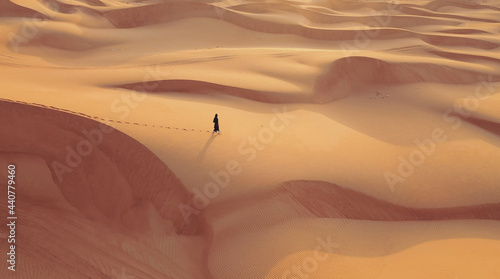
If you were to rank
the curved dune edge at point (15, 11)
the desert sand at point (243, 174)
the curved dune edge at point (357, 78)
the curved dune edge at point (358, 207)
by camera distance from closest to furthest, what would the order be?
the desert sand at point (243, 174) → the curved dune edge at point (358, 207) → the curved dune edge at point (357, 78) → the curved dune edge at point (15, 11)

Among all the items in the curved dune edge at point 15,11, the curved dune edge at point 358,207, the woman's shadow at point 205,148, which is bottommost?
the curved dune edge at point 358,207

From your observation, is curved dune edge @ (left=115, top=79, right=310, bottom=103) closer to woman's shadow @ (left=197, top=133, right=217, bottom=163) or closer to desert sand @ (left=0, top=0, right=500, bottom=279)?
desert sand @ (left=0, top=0, right=500, bottom=279)

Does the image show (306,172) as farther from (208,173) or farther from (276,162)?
(208,173)

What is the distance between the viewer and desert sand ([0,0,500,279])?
5.05 meters

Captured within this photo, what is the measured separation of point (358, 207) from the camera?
6.37m

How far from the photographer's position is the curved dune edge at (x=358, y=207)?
244 inches

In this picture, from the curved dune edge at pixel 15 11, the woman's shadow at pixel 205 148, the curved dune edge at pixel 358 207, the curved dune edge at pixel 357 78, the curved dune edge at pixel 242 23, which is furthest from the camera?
the curved dune edge at pixel 242 23

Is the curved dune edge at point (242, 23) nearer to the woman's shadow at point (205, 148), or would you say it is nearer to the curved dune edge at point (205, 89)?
the curved dune edge at point (205, 89)

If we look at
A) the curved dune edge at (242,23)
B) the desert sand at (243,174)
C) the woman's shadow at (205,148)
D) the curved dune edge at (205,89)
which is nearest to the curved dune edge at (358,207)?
the desert sand at (243,174)

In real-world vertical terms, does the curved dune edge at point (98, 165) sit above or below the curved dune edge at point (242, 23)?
below

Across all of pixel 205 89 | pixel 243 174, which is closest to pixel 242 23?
pixel 205 89

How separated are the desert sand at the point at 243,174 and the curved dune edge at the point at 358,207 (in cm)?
2

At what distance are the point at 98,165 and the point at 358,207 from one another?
4.65 m

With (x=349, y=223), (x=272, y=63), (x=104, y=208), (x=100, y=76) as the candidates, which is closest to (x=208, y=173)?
(x=104, y=208)
